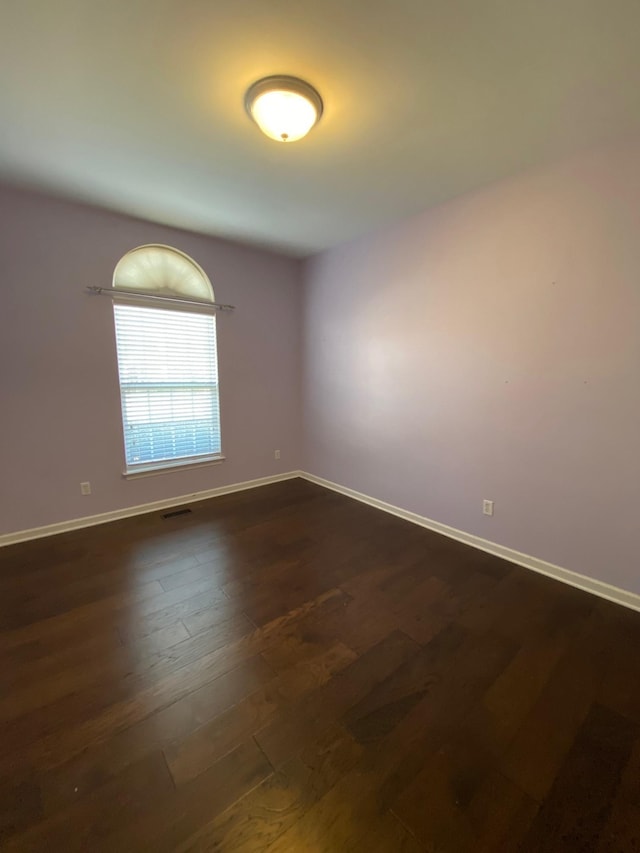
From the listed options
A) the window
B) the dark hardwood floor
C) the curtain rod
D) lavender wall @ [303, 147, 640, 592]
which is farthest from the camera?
the window

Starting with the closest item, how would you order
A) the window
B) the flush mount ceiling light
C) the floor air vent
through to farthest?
1. the flush mount ceiling light
2. the window
3. the floor air vent

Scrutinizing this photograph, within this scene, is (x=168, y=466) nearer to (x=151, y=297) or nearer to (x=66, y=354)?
(x=66, y=354)

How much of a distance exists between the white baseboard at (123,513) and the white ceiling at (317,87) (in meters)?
2.57

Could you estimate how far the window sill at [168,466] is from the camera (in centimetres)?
326

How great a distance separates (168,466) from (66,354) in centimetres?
130

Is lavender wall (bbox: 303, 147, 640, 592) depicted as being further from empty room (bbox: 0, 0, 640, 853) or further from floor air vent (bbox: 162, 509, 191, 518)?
floor air vent (bbox: 162, 509, 191, 518)

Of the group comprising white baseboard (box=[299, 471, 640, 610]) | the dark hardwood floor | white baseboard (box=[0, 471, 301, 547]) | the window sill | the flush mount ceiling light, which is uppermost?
the flush mount ceiling light

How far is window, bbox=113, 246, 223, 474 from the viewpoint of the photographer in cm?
314

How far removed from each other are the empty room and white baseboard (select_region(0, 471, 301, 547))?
0.03 meters

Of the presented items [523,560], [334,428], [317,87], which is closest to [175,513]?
[334,428]

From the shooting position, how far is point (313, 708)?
141 centimetres

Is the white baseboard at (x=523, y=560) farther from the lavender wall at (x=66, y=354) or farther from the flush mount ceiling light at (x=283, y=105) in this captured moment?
the flush mount ceiling light at (x=283, y=105)

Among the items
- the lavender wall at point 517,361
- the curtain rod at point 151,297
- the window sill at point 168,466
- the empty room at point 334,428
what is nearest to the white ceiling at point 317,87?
the empty room at point 334,428

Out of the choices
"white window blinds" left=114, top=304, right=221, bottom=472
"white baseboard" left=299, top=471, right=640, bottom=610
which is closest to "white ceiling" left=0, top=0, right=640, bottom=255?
"white window blinds" left=114, top=304, right=221, bottom=472
